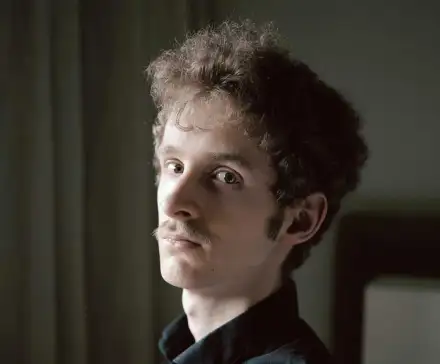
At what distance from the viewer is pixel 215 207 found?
0.95m

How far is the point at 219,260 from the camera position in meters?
0.95

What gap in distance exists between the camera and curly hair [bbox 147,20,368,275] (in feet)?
3.11

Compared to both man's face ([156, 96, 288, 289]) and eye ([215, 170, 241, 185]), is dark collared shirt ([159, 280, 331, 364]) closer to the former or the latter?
man's face ([156, 96, 288, 289])

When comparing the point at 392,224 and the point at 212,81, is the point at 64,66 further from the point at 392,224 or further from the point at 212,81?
the point at 392,224

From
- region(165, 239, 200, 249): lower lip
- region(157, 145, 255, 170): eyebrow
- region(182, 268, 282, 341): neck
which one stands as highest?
region(157, 145, 255, 170): eyebrow

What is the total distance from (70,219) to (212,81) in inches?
19.8

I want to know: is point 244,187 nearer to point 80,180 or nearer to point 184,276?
point 184,276

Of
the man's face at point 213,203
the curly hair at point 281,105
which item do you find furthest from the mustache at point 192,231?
the curly hair at point 281,105

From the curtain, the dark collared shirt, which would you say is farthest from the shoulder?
the curtain

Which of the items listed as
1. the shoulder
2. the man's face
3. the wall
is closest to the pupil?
the man's face

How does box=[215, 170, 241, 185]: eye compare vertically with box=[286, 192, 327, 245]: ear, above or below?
above

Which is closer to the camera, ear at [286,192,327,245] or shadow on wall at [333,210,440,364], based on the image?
ear at [286,192,327,245]

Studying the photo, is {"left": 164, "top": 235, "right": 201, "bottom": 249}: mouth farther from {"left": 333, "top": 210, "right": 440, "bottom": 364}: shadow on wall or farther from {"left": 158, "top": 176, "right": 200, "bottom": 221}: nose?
{"left": 333, "top": 210, "right": 440, "bottom": 364}: shadow on wall

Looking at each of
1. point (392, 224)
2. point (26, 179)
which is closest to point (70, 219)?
point (26, 179)
